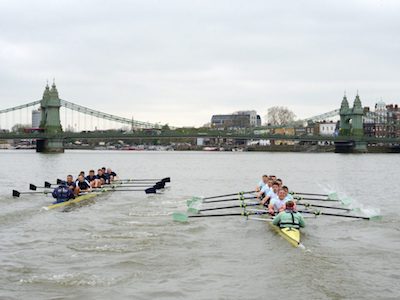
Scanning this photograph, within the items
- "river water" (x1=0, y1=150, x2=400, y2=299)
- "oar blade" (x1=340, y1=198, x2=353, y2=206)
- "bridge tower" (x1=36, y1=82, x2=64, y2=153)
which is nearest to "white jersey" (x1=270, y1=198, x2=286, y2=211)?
"river water" (x1=0, y1=150, x2=400, y2=299)

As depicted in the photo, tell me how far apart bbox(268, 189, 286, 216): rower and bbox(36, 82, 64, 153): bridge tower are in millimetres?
78871

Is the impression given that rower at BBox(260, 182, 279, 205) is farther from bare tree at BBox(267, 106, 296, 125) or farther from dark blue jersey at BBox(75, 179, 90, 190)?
bare tree at BBox(267, 106, 296, 125)

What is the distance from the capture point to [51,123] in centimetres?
9762

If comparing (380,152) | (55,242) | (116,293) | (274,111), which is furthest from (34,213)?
(274,111)

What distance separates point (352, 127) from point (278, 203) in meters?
93.8

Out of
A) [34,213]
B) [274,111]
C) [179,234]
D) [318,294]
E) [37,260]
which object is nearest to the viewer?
[318,294]

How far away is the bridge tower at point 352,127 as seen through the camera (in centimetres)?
10369

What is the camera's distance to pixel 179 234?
56.5 ft

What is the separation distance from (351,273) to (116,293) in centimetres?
494

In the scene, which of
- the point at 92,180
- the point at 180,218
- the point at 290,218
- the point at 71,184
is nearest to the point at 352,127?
the point at 92,180

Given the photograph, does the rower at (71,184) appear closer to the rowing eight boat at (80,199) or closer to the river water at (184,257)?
the rowing eight boat at (80,199)

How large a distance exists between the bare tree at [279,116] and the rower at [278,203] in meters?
149

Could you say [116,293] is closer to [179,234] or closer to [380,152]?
[179,234]

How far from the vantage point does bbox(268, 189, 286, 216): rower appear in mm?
18106
